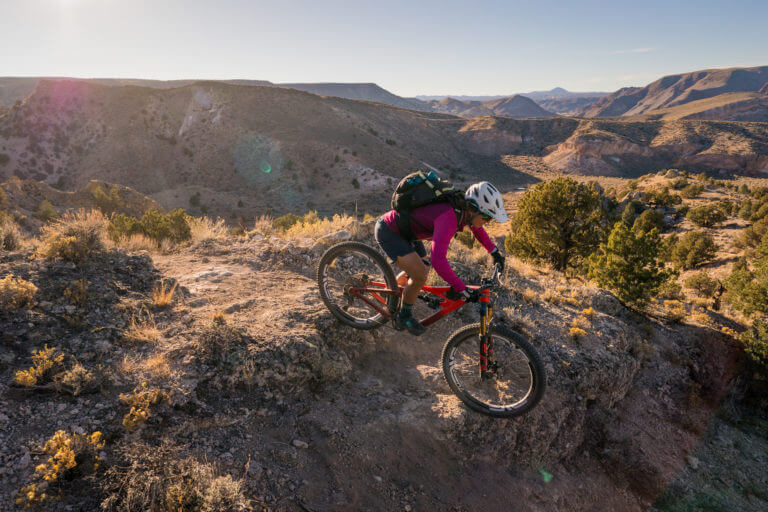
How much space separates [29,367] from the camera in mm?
4133

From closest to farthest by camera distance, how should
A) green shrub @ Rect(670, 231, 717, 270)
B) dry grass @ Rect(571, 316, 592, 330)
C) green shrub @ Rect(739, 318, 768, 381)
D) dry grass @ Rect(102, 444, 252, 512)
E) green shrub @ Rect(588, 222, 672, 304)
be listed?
dry grass @ Rect(102, 444, 252, 512) < dry grass @ Rect(571, 316, 592, 330) < green shrub @ Rect(739, 318, 768, 381) < green shrub @ Rect(588, 222, 672, 304) < green shrub @ Rect(670, 231, 717, 270)

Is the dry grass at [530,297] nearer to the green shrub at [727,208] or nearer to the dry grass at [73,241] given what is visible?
the dry grass at [73,241]

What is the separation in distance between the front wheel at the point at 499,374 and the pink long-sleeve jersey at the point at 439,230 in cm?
95

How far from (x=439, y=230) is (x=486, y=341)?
6.10 feet

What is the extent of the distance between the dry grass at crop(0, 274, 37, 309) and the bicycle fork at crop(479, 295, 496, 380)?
666 cm

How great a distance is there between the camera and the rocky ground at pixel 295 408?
3.66m

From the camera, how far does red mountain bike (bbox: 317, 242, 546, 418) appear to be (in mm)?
4707

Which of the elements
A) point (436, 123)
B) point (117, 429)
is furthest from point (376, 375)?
point (436, 123)

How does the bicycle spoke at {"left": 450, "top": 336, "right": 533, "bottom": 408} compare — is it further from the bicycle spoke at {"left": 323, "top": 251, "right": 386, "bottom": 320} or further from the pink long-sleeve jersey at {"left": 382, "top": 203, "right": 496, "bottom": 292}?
the bicycle spoke at {"left": 323, "top": 251, "right": 386, "bottom": 320}

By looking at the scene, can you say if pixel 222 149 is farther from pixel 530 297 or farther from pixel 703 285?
pixel 703 285

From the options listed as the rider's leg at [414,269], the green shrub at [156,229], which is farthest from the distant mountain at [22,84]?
the rider's leg at [414,269]

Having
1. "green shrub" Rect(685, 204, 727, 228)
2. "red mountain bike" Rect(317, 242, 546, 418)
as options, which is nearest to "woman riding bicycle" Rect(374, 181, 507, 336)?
"red mountain bike" Rect(317, 242, 546, 418)

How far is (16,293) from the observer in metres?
4.97

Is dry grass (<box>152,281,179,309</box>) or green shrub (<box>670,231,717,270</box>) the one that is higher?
dry grass (<box>152,281,179,309</box>)
